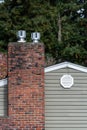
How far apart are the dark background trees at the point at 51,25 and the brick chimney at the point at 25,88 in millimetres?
17289

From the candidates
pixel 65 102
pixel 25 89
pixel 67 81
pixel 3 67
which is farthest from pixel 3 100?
pixel 3 67

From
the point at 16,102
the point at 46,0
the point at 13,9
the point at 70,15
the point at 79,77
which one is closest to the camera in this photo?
the point at 16,102

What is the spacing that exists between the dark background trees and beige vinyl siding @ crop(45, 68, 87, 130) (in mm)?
16888

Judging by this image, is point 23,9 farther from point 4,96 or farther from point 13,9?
point 4,96

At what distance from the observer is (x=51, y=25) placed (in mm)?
31297

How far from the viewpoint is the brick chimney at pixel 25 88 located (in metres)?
11.3

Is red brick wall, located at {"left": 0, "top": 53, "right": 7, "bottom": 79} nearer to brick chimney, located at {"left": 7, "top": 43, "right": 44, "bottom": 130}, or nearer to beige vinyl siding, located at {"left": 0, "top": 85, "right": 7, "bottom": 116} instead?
beige vinyl siding, located at {"left": 0, "top": 85, "right": 7, "bottom": 116}

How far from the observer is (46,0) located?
32.6 meters

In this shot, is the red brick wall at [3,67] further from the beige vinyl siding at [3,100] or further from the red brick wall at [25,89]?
the red brick wall at [25,89]

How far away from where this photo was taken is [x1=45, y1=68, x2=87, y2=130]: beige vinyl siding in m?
11.9

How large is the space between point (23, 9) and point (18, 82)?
19.3 meters

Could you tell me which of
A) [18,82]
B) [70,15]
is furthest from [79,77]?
[70,15]

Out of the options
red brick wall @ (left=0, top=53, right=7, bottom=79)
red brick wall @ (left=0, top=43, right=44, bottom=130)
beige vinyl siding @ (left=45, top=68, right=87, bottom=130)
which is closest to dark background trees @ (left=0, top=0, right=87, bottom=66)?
red brick wall @ (left=0, top=53, right=7, bottom=79)

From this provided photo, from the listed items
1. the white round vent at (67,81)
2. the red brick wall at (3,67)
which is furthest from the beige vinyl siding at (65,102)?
the red brick wall at (3,67)
